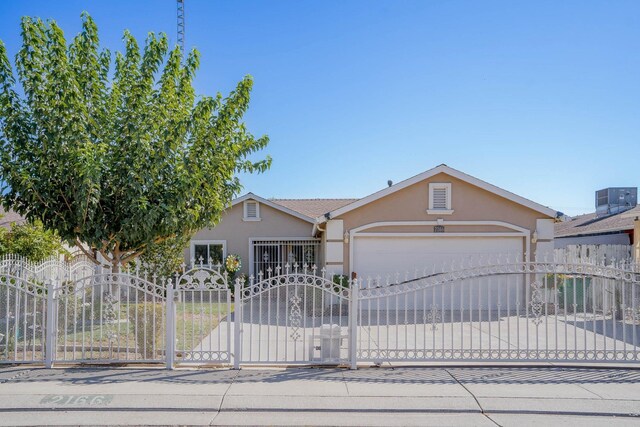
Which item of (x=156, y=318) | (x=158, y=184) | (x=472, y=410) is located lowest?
(x=472, y=410)

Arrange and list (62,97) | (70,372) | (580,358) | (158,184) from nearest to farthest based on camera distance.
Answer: (70,372) < (580,358) < (62,97) < (158,184)

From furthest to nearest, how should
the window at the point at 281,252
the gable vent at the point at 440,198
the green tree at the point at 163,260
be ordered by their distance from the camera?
the window at the point at 281,252, the gable vent at the point at 440,198, the green tree at the point at 163,260

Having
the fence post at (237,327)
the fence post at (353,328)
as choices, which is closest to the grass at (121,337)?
the fence post at (237,327)

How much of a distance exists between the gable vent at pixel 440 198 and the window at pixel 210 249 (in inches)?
375

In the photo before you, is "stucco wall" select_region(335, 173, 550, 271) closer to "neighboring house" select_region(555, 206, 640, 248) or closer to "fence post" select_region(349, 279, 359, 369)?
"neighboring house" select_region(555, 206, 640, 248)

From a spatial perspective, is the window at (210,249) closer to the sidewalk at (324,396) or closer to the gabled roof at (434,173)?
the gabled roof at (434,173)

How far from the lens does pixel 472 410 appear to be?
6047 mm

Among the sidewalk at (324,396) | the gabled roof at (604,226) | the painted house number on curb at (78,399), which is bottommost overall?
the sidewalk at (324,396)

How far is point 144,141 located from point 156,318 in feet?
10.4

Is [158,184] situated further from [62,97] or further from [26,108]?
[26,108]

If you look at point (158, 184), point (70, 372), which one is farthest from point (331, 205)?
point (70, 372)

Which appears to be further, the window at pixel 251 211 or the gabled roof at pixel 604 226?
the window at pixel 251 211

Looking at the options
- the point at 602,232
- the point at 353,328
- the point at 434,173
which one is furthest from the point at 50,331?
the point at 602,232

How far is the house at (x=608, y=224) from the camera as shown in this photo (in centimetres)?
1977
